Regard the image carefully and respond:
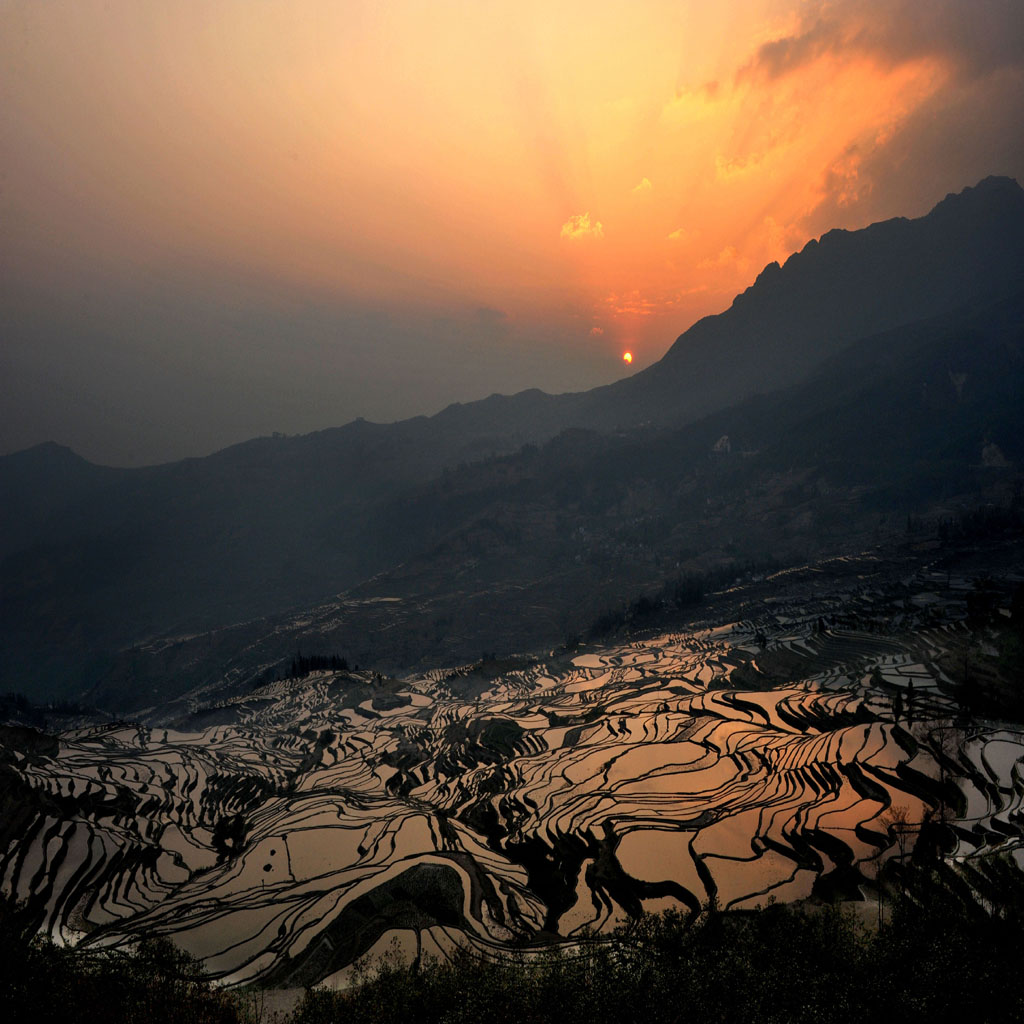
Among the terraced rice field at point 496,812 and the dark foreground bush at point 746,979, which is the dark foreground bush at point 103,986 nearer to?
the terraced rice field at point 496,812

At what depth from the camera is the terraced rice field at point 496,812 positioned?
1686 inches

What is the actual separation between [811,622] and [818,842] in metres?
70.1

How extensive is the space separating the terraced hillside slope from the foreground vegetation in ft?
9.11

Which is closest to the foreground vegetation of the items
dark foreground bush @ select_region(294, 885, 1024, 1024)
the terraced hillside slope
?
dark foreground bush @ select_region(294, 885, 1024, 1024)

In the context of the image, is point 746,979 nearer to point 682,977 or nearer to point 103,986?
point 682,977

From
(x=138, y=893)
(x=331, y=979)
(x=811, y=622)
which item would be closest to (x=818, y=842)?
(x=331, y=979)

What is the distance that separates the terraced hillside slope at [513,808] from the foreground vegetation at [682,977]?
2777mm

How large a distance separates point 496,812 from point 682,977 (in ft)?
83.8

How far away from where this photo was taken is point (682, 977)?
115 ft

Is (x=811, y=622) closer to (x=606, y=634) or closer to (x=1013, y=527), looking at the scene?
(x=606, y=634)

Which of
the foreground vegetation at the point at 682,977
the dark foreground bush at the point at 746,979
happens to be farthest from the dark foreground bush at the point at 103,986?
the dark foreground bush at the point at 746,979

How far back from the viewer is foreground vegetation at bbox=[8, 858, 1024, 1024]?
32.7 m

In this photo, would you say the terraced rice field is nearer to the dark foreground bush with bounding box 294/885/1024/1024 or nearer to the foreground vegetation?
the foreground vegetation

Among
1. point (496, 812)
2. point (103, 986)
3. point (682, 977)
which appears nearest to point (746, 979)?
point (682, 977)
